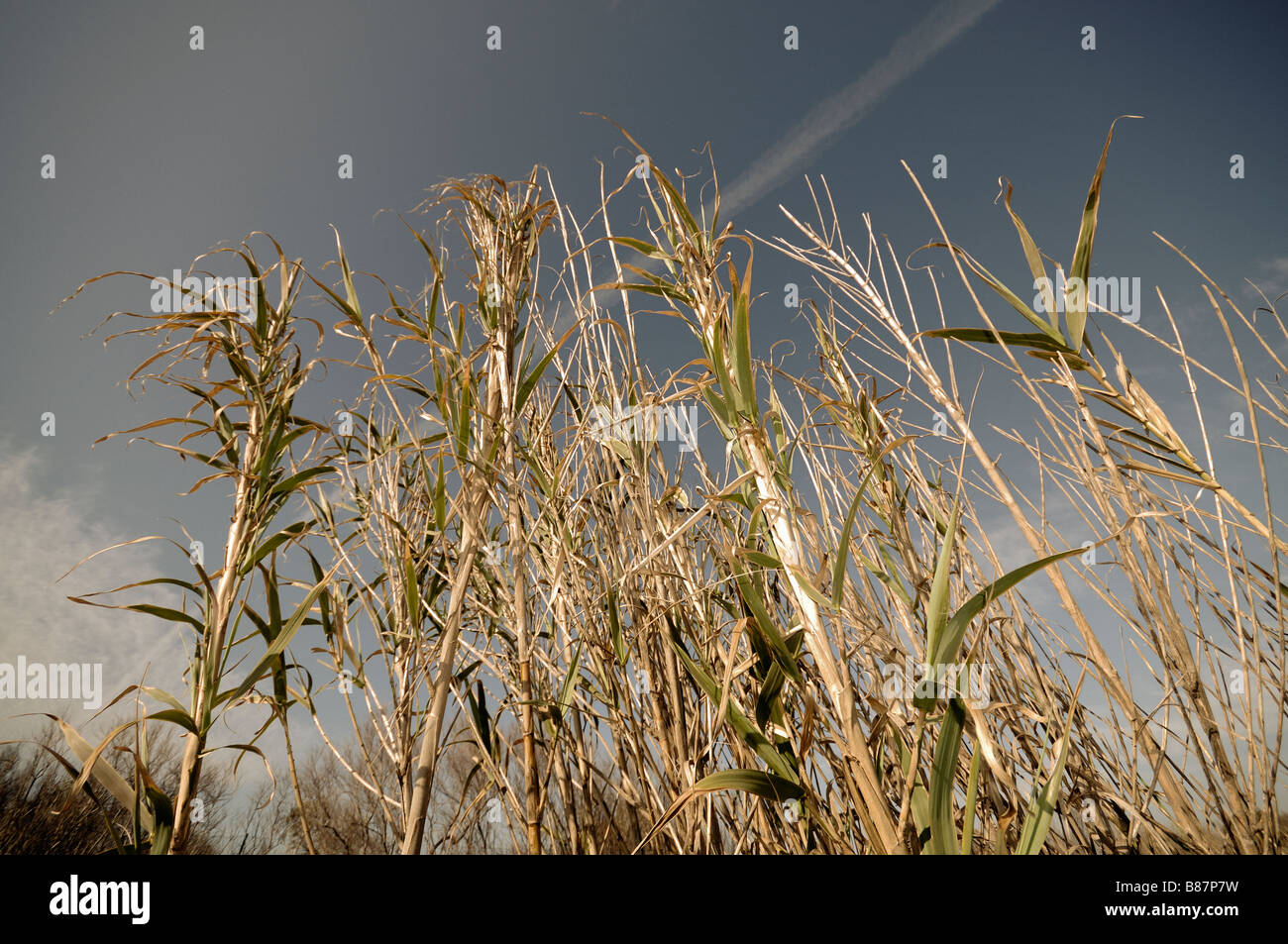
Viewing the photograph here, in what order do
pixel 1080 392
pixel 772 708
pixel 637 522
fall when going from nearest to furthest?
pixel 772 708
pixel 1080 392
pixel 637 522

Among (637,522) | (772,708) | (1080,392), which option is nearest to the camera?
(772,708)

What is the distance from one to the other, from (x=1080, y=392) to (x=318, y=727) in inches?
55.2

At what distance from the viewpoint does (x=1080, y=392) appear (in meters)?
0.86

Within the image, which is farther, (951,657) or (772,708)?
(772,708)
